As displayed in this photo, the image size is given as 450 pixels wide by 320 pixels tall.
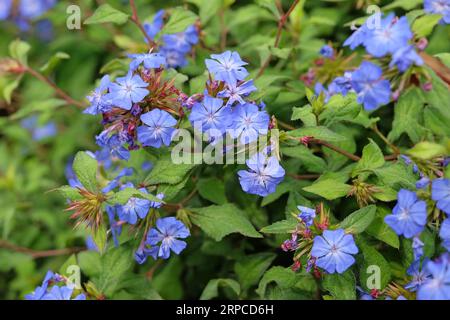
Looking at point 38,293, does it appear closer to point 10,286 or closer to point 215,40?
point 10,286

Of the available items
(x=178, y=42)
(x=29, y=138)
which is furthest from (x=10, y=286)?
(x=178, y=42)

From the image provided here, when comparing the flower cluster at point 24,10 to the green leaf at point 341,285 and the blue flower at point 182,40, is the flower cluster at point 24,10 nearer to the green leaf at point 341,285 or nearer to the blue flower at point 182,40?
the blue flower at point 182,40

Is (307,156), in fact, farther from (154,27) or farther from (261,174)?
(154,27)

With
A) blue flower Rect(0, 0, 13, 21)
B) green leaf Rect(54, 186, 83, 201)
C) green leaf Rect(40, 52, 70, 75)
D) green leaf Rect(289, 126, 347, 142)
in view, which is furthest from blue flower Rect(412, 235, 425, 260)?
blue flower Rect(0, 0, 13, 21)

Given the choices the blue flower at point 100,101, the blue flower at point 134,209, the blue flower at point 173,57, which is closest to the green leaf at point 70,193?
the blue flower at point 134,209

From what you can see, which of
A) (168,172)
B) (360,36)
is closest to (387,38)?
(360,36)

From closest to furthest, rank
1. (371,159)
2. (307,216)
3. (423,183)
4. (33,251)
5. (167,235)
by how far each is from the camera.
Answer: (423,183)
(307,216)
(371,159)
(167,235)
(33,251)
